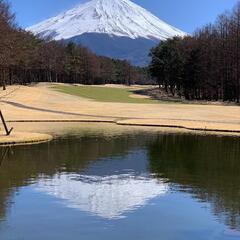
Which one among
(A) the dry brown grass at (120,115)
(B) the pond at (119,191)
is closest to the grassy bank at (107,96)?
(A) the dry brown grass at (120,115)

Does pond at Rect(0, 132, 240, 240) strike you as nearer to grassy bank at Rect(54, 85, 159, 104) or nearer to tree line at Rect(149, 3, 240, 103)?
grassy bank at Rect(54, 85, 159, 104)

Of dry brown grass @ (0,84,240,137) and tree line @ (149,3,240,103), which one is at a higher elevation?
tree line @ (149,3,240,103)

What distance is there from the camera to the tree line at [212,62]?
121875 millimetres

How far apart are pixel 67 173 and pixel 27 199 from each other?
6535 mm

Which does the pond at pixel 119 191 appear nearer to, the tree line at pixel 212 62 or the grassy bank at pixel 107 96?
the grassy bank at pixel 107 96

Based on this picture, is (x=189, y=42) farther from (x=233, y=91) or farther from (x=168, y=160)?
(x=168, y=160)

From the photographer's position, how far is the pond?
1805cm

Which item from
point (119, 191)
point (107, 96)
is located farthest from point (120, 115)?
point (107, 96)

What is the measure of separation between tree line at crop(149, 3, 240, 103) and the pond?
3283 inches

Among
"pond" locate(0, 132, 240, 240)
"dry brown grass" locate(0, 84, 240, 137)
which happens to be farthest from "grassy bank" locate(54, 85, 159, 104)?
"pond" locate(0, 132, 240, 240)

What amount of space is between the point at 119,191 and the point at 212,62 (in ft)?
341

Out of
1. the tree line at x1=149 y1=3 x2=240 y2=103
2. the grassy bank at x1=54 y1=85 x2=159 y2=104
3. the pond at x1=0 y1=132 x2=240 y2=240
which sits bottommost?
the pond at x1=0 y1=132 x2=240 y2=240

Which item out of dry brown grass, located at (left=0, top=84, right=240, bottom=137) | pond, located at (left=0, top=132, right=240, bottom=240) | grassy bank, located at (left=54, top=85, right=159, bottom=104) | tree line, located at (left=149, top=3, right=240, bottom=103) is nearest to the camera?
pond, located at (left=0, top=132, right=240, bottom=240)

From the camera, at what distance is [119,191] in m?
24.2
